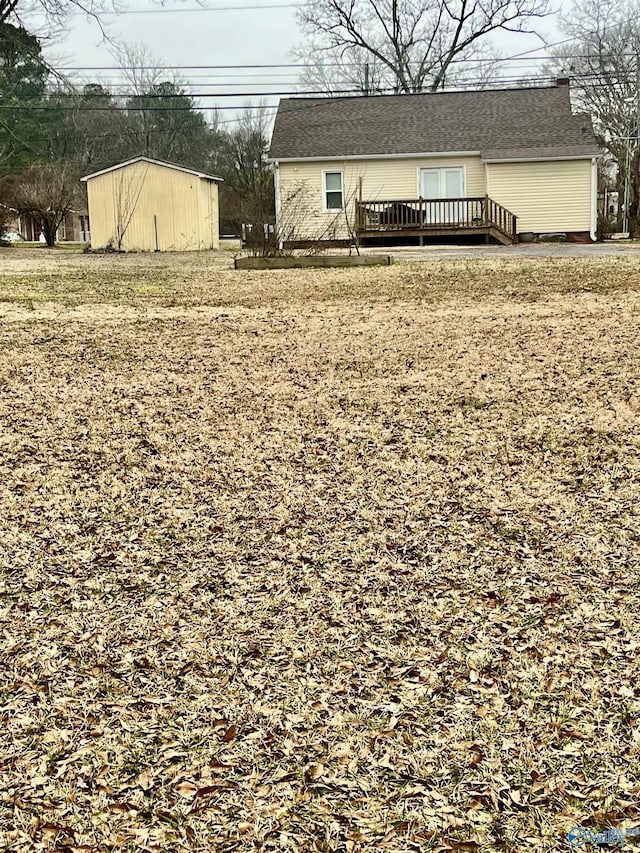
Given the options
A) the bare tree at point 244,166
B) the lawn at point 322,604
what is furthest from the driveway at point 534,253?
the lawn at point 322,604

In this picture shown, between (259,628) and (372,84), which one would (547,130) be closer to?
(372,84)

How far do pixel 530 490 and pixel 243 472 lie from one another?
3.23ft

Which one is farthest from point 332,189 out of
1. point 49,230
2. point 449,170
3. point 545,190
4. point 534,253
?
point 49,230

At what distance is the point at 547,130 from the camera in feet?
70.0

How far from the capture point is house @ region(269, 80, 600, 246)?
65.1ft

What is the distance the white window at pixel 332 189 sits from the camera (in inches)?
838

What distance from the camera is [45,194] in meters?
25.6

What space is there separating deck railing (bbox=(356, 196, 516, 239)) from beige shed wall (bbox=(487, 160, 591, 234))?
2.92 feet

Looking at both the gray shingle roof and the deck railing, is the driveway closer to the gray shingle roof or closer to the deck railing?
the deck railing

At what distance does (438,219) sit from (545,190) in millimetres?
3114

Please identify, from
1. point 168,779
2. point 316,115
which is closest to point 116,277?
point 168,779

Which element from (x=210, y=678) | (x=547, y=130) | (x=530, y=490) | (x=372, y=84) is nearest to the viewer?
(x=210, y=678)

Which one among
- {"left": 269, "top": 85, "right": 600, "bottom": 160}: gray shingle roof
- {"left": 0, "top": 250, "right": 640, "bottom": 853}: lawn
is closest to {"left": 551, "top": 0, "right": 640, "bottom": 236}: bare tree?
{"left": 269, "top": 85, "right": 600, "bottom": 160}: gray shingle roof

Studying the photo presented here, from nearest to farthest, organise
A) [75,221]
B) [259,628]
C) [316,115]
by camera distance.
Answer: [259,628] → [316,115] → [75,221]
